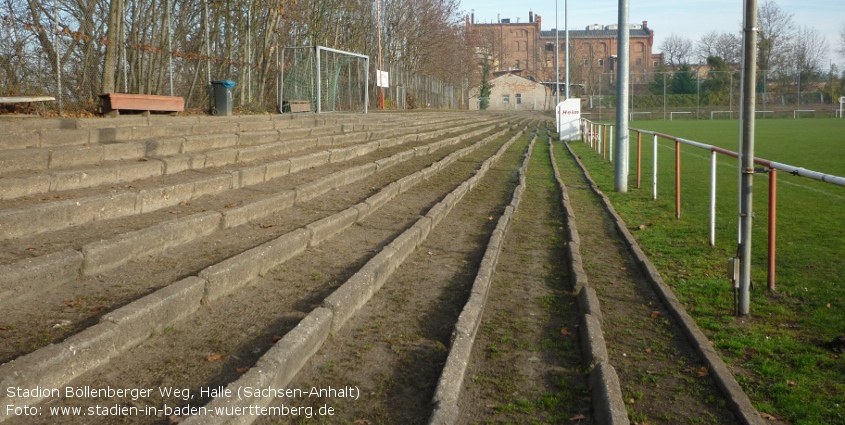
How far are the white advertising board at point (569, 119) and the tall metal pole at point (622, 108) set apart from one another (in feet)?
50.4

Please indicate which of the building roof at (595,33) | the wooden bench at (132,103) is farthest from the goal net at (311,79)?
the building roof at (595,33)

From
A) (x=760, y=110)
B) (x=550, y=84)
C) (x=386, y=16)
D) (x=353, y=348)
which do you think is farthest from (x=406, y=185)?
(x=550, y=84)

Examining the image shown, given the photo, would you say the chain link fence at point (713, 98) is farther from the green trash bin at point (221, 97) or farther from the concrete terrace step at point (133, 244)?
the concrete terrace step at point (133, 244)

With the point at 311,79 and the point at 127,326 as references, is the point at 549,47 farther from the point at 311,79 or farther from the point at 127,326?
the point at 127,326

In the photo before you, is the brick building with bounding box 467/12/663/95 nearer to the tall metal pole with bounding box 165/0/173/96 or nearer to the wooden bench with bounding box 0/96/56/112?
the tall metal pole with bounding box 165/0/173/96

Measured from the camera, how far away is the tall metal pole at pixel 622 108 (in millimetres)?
12867

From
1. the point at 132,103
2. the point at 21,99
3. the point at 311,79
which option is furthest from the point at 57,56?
the point at 311,79

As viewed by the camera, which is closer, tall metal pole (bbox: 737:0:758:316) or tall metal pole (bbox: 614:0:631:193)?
tall metal pole (bbox: 737:0:758:316)

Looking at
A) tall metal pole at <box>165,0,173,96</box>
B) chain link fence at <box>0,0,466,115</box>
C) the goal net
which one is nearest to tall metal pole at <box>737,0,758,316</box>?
chain link fence at <box>0,0,466,115</box>

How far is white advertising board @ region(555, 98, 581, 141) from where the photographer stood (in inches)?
1129

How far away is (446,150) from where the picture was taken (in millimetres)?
16984

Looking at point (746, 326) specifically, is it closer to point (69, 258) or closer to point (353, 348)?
point (353, 348)

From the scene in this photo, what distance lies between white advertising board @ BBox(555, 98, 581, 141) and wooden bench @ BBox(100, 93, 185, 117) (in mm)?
19007

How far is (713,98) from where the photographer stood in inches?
2260
